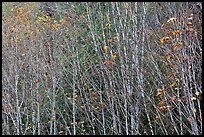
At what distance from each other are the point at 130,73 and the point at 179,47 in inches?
24.6

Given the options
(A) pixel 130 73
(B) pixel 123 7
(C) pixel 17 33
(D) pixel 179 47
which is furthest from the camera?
(C) pixel 17 33

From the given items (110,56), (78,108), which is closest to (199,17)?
(110,56)

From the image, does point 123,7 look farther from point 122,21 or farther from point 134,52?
point 134,52

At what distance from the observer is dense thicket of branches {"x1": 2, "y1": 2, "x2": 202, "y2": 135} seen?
329 centimetres

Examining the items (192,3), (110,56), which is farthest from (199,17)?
(110,56)

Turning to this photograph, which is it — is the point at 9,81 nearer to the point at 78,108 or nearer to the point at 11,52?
the point at 11,52

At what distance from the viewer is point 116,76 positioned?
4.01 m

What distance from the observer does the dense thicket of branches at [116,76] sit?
3.29 m

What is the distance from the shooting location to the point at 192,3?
4.03 m

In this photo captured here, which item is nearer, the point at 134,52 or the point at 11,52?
the point at 134,52

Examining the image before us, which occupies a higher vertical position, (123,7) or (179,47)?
(123,7)

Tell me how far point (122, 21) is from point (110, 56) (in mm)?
582

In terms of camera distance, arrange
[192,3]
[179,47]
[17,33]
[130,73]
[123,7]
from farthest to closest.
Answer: [17,33]
[123,7]
[192,3]
[130,73]
[179,47]

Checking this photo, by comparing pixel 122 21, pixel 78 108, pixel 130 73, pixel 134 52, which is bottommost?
pixel 78 108
